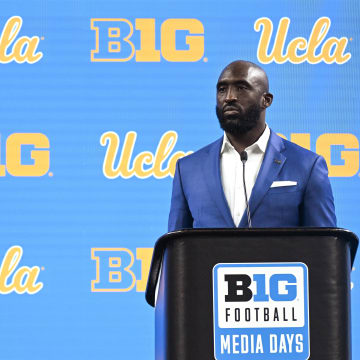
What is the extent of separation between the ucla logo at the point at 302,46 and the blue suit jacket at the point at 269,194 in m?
1.46

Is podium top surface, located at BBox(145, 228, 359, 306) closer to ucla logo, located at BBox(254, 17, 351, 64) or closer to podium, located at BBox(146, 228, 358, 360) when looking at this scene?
podium, located at BBox(146, 228, 358, 360)

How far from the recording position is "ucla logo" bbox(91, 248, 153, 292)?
3.52m

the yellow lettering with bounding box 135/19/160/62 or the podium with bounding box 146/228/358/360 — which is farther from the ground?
the yellow lettering with bounding box 135/19/160/62

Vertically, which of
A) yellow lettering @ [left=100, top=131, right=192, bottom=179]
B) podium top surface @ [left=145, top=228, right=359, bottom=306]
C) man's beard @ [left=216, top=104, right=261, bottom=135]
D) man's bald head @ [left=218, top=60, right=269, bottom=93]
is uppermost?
yellow lettering @ [left=100, top=131, right=192, bottom=179]

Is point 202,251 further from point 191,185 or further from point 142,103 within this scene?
point 142,103

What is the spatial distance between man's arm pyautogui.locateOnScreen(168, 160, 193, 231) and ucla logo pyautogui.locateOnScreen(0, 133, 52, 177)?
142 cm

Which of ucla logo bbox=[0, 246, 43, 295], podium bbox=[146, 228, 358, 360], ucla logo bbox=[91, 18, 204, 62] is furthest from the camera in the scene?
ucla logo bbox=[91, 18, 204, 62]

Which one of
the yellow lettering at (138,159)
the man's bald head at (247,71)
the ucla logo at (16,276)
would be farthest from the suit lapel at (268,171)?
the ucla logo at (16,276)

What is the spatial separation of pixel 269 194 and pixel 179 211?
0.25m

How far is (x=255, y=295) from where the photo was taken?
1550 mm

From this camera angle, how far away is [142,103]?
3627mm

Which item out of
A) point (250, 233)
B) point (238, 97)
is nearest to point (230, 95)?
point (238, 97)

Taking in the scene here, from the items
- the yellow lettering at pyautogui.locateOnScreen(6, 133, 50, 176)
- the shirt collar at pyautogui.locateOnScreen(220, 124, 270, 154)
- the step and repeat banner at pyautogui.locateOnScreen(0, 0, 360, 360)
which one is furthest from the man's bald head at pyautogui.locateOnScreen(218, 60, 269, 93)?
the yellow lettering at pyautogui.locateOnScreen(6, 133, 50, 176)

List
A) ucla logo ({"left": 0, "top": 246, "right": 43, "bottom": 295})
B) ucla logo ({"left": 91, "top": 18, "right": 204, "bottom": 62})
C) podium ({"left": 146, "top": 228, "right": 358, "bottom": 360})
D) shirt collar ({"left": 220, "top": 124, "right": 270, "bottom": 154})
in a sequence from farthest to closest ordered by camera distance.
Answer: ucla logo ({"left": 91, "top": 18, "right": 204, "bottom": 62})
ucla logo ({"left": 0, "top": 246, "right": 43, "bottom": 295})
shirt collar ({"left": 220, "top": 124, "right": 270, "bottom": 154})
podium ({"left": 146, "top": 228, "right": 358, "bottom": 360})
